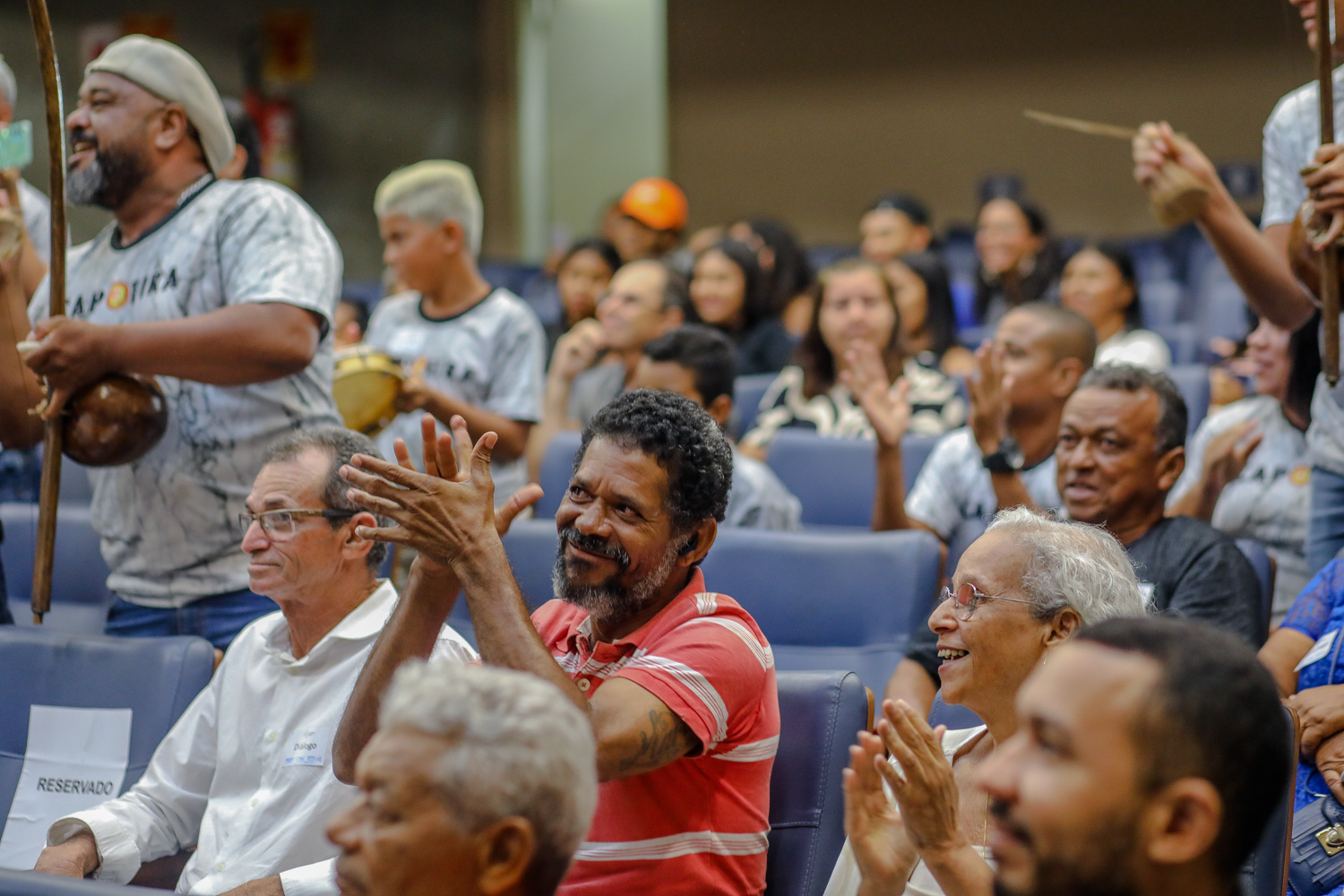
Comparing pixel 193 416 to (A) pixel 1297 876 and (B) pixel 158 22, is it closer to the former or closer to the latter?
(A) pixel 1297 876

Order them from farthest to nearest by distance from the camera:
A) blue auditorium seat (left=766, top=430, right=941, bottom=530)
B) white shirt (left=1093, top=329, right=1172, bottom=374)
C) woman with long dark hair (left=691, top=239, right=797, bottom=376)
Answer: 1. woman with long dark hair (left=691, top=239, right=797, bottom=376)
2. white shirt (left=1093, top=329, right=1172, bottom=374)
3. blue auditorium seat (left=766, top=430, right=941, bottom=530)

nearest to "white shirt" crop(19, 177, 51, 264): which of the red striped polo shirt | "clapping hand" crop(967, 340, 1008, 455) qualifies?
the red striped polo shirt

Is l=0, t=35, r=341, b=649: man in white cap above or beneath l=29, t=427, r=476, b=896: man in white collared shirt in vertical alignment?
above

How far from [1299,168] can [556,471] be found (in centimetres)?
184

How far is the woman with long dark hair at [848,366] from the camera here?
3.93 meters

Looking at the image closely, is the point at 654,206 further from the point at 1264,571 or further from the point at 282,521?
the point at 282,521

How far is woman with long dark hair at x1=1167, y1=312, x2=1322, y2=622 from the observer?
2.78 meters

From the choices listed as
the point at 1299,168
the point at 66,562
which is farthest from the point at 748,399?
the point at 1299,168

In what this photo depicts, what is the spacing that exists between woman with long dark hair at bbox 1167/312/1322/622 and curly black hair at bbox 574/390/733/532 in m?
1.34

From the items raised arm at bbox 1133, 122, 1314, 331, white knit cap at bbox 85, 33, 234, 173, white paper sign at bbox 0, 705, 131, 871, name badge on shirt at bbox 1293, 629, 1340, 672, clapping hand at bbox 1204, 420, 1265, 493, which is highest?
white knit cap at bbox 85, 33, 234, 173

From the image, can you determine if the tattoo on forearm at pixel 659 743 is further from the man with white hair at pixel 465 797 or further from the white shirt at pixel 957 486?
the white shirt at pixel 957 486

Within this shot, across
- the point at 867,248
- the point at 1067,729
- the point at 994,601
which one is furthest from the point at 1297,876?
the point at 867,248

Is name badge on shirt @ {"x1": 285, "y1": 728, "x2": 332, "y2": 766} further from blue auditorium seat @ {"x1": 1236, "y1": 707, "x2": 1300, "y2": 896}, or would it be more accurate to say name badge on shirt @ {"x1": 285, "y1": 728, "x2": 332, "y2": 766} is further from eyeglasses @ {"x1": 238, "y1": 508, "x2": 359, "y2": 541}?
blue auditorium seat @ {"x1": 1236, "y1": 707, "x2": 1300, "y2": 896}

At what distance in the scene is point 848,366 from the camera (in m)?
3.87
